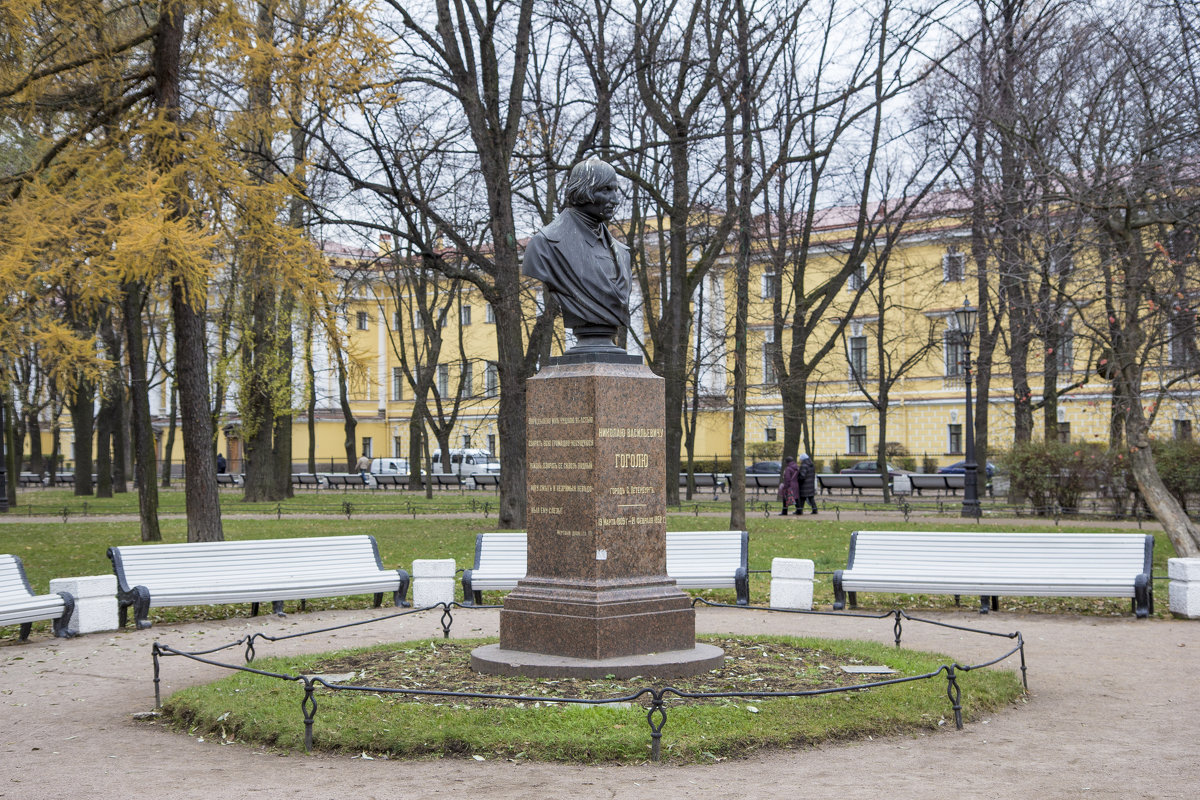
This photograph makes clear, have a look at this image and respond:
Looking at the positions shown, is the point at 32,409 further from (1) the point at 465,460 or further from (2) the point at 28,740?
(2) the point at 28,740

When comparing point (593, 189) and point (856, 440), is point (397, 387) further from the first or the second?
point (593, 189)

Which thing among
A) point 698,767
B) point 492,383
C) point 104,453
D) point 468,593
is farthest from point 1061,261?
point 492,383

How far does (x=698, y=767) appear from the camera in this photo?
6020 mm

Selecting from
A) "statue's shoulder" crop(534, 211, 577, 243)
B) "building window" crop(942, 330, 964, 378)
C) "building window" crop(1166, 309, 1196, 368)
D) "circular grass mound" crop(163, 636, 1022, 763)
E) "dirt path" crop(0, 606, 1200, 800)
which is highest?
"building window" crop(942, 330, 964, 378)

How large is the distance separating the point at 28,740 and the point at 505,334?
13183 millimetres

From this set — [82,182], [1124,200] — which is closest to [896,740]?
[1124,200]

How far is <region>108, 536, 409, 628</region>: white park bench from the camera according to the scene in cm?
1098

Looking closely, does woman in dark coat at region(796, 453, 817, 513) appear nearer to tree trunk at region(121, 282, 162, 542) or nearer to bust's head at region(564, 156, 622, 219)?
tree trunk at region(121, 282, 162, 542)

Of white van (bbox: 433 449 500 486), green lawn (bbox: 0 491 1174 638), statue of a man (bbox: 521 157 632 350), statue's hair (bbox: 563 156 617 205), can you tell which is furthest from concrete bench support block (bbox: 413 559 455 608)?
white van (bbox: 433 449 500 486)

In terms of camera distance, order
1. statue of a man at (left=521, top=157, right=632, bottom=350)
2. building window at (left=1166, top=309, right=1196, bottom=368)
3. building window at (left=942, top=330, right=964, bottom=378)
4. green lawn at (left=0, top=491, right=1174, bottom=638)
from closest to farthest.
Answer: statue of a man at (left=521, top=157, right=632, bottom=350)
green lawn at (left=0, top=491, right=1174, bottom=638)
building window at (left=1166, top=309, right=1196, bottom=368)
building window at (left=942, top=330, right=964, bottom=378)

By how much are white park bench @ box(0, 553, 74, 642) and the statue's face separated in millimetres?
5837

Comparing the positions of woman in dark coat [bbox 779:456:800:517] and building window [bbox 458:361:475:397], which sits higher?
building window [bbox 458:361:475:397]

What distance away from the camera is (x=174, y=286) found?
14766 millimetres

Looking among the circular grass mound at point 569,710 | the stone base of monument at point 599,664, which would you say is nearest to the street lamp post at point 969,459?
the circular grass mound at point 569,710
